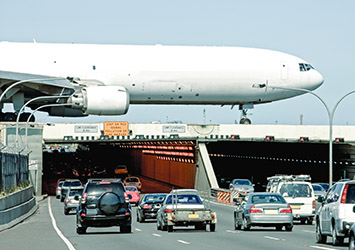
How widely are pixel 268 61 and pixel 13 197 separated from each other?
27577 mm

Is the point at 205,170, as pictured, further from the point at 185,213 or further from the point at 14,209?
the point at 185,213

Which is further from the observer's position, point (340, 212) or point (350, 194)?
point (350, 194)

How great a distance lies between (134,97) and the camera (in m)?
55.8

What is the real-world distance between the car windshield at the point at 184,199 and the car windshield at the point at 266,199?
207 cm

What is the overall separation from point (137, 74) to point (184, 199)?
Answer: 26777mm

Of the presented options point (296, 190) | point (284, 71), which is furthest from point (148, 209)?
point (284, 71)

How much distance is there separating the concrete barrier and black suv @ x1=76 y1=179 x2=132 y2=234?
5.91 m

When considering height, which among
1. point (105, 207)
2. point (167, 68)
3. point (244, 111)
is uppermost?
point (167, 68)

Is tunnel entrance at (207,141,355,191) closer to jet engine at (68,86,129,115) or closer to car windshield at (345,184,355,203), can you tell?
jet engine at (68,86,129,115)

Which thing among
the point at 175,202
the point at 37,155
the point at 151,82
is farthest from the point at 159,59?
the point at 175,202

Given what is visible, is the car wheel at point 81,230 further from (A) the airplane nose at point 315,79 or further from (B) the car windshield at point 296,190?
(A) the airplane nose at point 315,79

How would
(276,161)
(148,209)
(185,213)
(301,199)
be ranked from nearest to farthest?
(185,213) → (301,199) → (148,209) → (276,161)

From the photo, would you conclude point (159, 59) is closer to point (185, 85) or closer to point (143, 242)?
point (185, 85)

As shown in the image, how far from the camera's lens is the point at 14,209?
35.0 m
